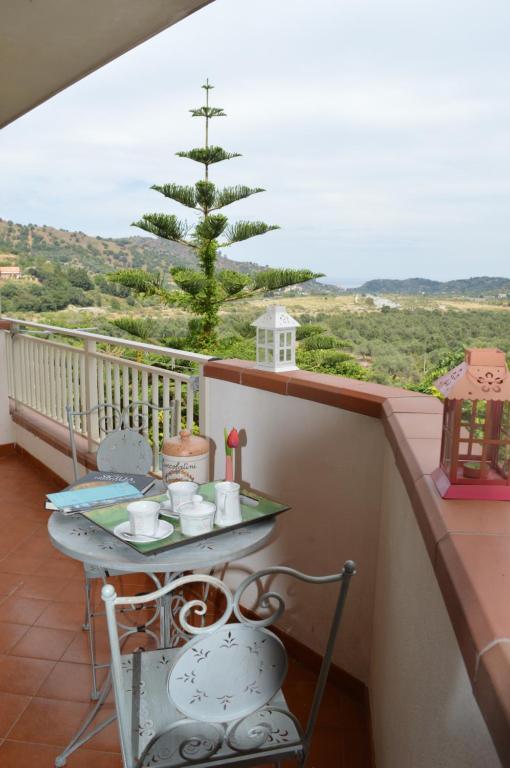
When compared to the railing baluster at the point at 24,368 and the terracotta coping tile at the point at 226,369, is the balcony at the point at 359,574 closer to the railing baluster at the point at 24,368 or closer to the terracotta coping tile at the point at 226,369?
the terracotta coping tile at the point at 226,369

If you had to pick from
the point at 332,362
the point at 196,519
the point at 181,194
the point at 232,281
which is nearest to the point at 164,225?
the point at 181,194

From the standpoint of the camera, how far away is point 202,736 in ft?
3.98

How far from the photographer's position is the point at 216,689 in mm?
1127

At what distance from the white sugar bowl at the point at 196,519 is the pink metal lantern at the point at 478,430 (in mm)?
693

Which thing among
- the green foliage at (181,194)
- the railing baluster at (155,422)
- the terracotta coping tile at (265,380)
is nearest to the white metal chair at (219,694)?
the terracotta coping tile at (265,380)

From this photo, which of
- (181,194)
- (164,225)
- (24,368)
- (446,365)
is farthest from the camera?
(181,194)

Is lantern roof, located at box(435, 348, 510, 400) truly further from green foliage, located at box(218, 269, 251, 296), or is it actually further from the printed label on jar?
green foliage, located at box(218, 269, 251, 296)

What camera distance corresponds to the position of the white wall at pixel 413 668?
0.81 metres

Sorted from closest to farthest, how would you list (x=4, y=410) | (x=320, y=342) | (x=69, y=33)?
(x=69, y=33)
(x=4, y=410)
(x=320, y=342)

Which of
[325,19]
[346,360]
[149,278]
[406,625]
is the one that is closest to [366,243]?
[325,19]

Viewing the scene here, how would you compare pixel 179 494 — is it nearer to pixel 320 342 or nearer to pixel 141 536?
pixel 141 536

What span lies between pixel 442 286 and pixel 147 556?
34.1 ft

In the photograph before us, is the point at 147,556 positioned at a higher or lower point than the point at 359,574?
higher

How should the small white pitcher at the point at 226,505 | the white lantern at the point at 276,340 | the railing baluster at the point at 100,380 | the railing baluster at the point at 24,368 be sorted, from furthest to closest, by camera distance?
1. the railing baluster at the point at 24,368
2. the railing baluster at the point at 100,380
3. the white lantern at the point at 276,340
4. the small white pitcher at the point at 226,505
